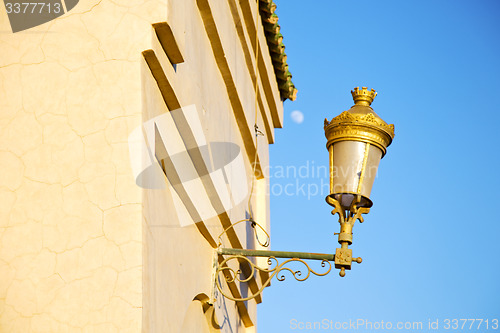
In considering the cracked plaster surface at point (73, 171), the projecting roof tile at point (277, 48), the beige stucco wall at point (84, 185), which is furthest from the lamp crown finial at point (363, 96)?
the projecting roof tile at point (277, 48)

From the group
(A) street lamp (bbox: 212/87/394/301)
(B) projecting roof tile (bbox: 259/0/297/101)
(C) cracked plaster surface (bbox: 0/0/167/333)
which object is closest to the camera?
(C) cracked plaster surface (bbox: 0/0/167/333)

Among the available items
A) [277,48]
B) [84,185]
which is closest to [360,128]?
[84,185]

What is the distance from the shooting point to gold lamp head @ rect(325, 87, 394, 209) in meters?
5.76

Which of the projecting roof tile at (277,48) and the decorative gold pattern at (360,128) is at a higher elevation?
the projecting roof tile at (277,48)

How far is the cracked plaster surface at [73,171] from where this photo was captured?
425cm

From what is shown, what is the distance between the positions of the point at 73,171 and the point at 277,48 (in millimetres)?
5234

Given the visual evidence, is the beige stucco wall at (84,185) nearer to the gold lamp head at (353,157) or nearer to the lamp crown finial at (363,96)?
the gold lamp head at (353,157)

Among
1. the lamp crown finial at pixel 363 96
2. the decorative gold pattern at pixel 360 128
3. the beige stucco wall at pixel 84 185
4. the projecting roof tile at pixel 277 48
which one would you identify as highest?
the projecting roof tile at pixel 277 48

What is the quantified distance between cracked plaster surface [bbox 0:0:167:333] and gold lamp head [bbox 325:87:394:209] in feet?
5.61

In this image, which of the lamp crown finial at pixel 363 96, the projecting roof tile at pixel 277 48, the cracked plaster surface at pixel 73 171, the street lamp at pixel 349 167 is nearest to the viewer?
the cracked plaster surface at pixel 73 171

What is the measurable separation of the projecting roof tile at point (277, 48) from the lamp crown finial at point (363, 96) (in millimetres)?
2790

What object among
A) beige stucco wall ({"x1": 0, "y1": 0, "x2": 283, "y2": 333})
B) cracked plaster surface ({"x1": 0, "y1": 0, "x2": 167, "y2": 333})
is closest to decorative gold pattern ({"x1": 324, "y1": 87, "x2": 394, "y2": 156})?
beige stucco wall ({"x1": 0, "y1": 0, "x2": 283, "y2": 333})

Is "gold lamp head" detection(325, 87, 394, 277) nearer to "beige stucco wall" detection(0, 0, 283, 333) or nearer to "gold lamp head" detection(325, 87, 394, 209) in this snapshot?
"gold lamp head" detection(325, 87, 394, 209)

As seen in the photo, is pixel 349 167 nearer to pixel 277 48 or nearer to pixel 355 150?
pixel 355 150
